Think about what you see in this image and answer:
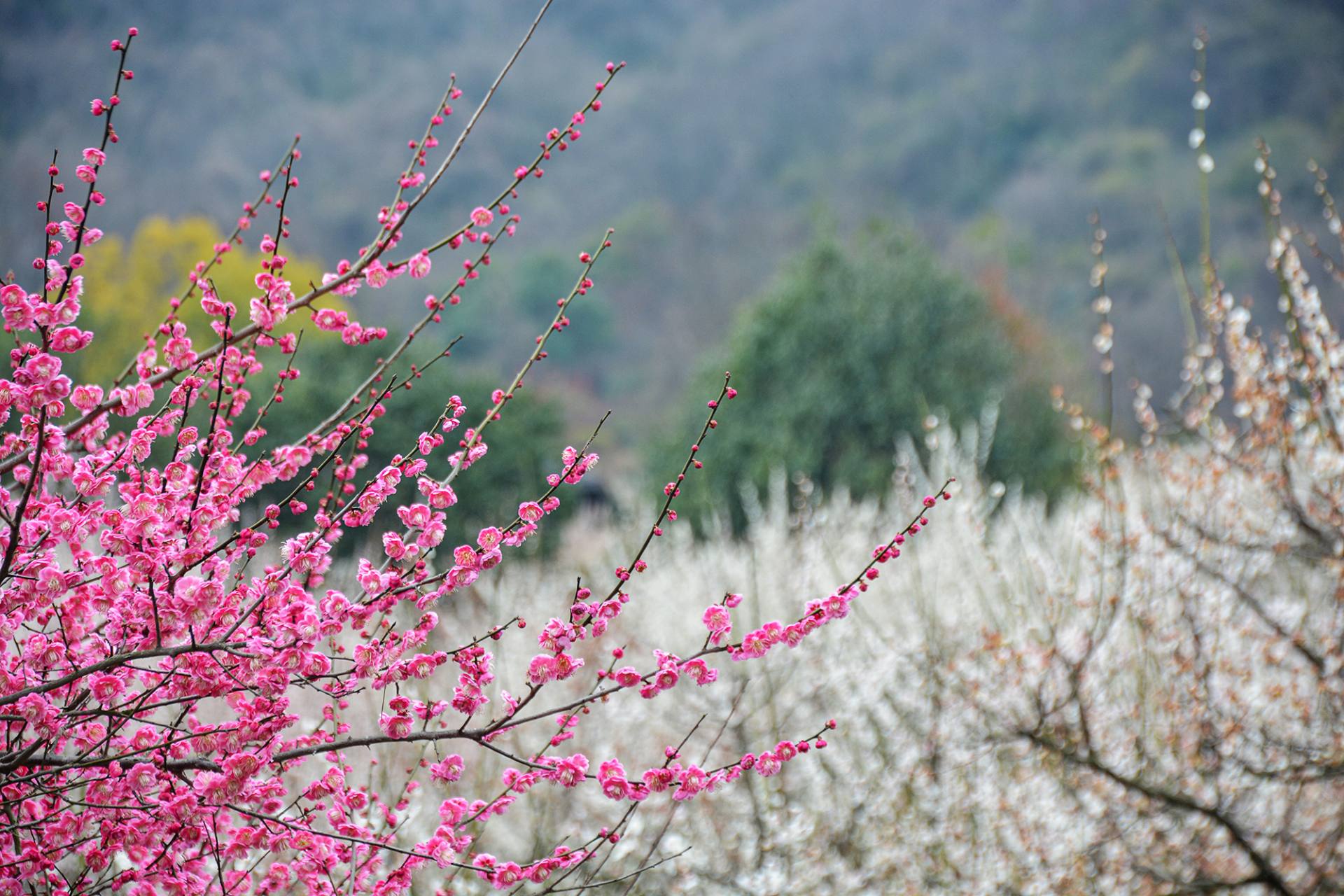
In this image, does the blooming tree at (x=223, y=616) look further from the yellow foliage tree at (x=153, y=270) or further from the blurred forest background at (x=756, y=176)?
the yellow foliage tree at (x=153, y=270)

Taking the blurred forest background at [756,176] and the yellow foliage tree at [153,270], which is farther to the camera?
the yellow foliage tree at [153,270]

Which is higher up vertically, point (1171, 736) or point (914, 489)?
point (914, 489)

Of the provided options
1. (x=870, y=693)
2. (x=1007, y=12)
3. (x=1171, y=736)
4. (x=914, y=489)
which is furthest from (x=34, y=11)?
(x=1007, y=12)

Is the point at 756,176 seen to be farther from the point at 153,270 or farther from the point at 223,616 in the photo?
the point at 223,616

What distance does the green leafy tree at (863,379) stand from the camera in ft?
34.3

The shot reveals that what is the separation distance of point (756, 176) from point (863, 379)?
80.4ft

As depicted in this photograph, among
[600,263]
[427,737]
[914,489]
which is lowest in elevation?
[427,737]

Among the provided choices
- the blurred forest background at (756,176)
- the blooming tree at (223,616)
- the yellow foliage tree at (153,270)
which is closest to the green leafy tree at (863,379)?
the blurred forest background at (756,176)

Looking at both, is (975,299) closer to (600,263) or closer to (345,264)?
(345,264)

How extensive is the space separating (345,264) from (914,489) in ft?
20.9

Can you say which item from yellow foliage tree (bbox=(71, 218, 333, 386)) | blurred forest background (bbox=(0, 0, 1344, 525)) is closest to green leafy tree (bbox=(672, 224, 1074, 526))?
blurred forest background (bbox=(0, 0, 1344, 525))

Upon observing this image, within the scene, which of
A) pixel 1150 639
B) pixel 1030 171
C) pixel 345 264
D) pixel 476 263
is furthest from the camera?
pixel 1030 171

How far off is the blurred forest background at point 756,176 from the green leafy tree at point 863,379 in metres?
0.04

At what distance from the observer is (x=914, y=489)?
7602 mm
